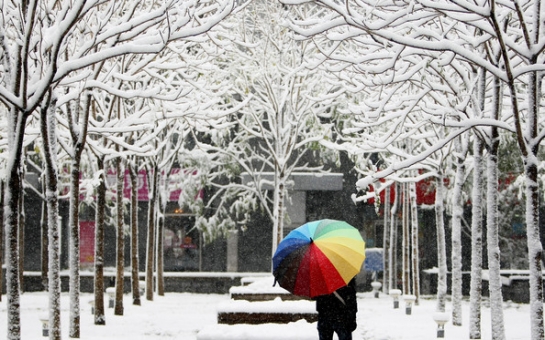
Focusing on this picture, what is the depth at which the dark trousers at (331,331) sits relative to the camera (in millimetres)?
8132

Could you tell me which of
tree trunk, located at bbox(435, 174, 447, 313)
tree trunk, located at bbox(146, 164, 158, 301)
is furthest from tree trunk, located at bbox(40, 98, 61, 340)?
tree trunk, located at bbox(146, 164, 158, 301)

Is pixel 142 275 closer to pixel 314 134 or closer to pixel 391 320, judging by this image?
pixel 314 134

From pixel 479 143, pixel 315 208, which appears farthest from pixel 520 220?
pixel 479 143

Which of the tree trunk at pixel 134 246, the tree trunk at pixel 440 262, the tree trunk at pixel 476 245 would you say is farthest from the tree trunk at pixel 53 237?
the tree trunk at pixel 440 262

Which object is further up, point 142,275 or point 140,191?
point 140,191

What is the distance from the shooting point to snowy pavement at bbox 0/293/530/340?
34.6 feet

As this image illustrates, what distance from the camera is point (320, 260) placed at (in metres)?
7.62

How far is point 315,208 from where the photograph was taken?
1232 inches

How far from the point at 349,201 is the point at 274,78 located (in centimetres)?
969

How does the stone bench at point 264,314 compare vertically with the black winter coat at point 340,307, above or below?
below

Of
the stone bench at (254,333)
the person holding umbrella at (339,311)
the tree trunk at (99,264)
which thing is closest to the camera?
the person holding umbrella at (339,311)

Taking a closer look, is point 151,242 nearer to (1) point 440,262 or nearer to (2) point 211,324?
(1) point 440,262

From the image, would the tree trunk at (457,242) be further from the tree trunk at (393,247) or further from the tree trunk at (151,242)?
the tree trunk at (151,242)

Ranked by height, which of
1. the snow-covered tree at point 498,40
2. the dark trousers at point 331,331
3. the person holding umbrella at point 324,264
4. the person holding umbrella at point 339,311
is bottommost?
the dark trousers at point 331,331
